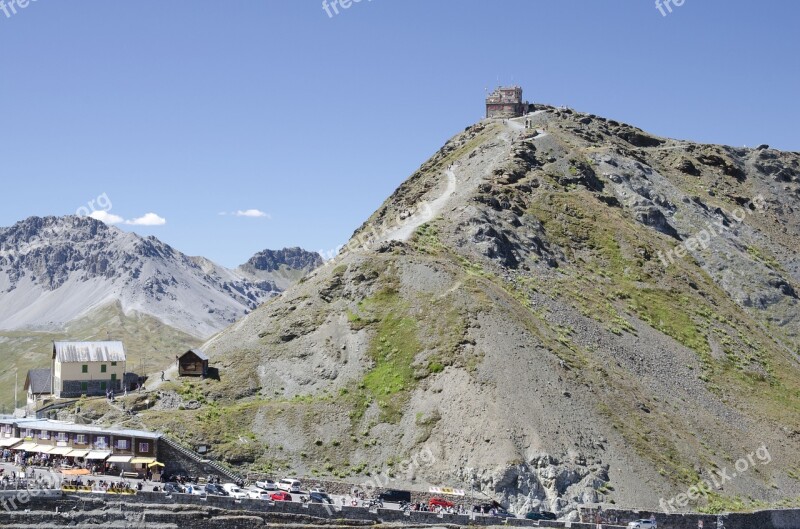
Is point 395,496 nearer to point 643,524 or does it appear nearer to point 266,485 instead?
point 266,485

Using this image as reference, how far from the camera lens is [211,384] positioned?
102 meters

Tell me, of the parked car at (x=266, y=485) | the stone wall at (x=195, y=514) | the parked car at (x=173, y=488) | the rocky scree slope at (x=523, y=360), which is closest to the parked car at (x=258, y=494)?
the parked car at (x=266, y=485)

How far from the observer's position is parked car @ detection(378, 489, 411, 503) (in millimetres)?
84375

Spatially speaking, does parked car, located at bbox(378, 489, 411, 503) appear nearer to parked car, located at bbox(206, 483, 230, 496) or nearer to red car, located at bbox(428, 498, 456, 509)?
red car, located at bbox(428, 498, 456, 509)

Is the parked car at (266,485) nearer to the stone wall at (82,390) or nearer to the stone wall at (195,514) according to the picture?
the stone wall at (195,514)

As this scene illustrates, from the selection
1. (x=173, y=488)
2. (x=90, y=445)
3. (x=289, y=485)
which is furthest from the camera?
(x=90, y=445)

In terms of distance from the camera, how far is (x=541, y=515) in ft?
273

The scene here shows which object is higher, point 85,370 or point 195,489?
point 85,370

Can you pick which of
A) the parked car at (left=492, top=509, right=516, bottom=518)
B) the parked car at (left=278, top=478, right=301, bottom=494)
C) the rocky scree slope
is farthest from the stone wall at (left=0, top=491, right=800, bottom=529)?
the rocky scree slope

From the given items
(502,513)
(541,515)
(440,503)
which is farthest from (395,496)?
(541,515)

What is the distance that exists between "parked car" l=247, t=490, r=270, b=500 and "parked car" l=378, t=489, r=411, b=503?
1116 cm

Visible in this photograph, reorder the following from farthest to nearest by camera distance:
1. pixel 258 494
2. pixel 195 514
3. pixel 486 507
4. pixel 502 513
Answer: pixel 486 507 → pixel 502 513 → pixel 258 494 → pixel 195 514

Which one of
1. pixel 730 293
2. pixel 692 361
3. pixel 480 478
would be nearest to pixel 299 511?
pixel 480 478
